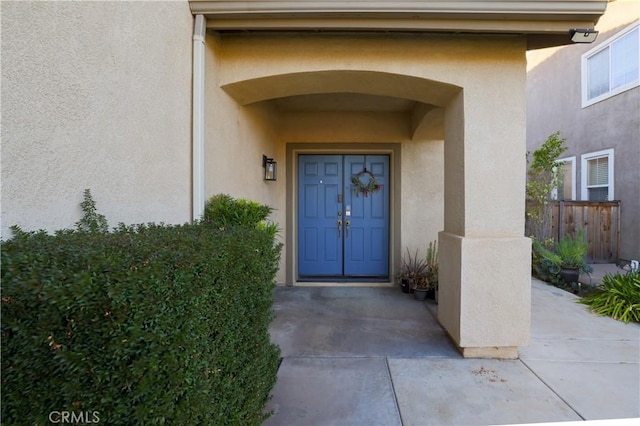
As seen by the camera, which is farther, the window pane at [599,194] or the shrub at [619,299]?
the window pane at [599,194]

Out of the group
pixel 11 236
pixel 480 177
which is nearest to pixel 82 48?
pixel 11 236

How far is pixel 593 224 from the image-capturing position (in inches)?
282

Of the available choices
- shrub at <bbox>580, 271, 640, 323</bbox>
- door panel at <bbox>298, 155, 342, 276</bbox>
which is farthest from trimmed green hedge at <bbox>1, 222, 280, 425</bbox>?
shrub at <bbox>580, 271, 640, 323</bbox>

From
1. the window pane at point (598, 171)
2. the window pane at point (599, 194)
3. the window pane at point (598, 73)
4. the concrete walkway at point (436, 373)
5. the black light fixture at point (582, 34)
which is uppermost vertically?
the window pane at point (598, 73)

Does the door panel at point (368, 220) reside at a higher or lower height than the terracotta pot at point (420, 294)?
higher

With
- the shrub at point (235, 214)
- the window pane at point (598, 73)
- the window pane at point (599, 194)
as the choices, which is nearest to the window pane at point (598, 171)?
the window pane at point (599, 194)

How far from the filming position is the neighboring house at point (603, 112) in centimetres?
661

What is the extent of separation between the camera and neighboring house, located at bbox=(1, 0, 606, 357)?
1.58 m

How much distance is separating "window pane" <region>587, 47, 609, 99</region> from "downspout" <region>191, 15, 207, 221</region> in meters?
8.95

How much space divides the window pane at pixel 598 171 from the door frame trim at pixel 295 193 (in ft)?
19.0

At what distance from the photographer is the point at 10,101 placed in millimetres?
1409

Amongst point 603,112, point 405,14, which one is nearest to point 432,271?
point 405,14

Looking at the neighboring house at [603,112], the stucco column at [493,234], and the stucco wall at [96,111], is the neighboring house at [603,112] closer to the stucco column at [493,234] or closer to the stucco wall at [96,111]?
the stucco column at [493,234]

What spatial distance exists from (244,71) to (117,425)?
288 centimetres
